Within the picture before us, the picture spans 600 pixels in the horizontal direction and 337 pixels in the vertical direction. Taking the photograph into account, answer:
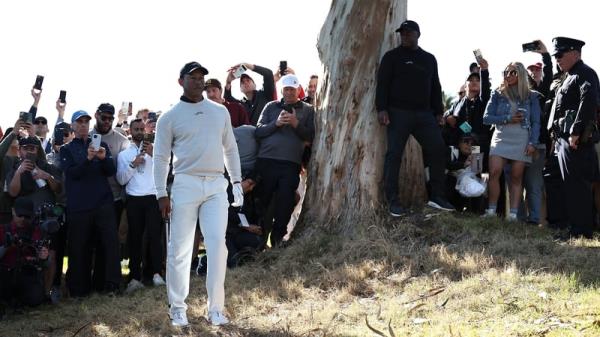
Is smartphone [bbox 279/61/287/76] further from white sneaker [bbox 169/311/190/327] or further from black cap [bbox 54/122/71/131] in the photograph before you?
white sneaker [bbox 169/311/190/327]

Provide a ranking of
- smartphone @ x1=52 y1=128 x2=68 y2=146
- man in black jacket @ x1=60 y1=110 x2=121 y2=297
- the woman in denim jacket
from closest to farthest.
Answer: man in black jacket @ x1=60 y1=110 x2=121 y2=297, the woman in denim jacket, smartphone @ x1=52 y1=128 x2=68 y2=146

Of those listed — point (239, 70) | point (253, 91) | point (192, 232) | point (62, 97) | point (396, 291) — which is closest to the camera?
point (192, 232)

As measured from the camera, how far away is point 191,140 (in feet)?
25.5

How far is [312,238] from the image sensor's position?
34.9 ft

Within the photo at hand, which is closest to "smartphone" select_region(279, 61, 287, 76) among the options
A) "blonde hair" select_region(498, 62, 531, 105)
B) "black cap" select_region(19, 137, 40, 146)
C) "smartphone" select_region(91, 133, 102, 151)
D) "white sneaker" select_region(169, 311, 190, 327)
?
"blonde hair" select_region(498, 62, 531, 105)

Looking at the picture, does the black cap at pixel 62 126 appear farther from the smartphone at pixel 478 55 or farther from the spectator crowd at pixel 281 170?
the smartphone at pixel 478 55

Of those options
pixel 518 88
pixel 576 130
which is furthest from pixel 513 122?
pixel 576 130

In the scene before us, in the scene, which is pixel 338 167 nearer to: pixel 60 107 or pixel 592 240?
pixel 592 240

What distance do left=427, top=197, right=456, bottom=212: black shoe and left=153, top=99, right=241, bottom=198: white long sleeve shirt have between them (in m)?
3.67

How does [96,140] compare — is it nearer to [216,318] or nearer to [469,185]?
[216,318]

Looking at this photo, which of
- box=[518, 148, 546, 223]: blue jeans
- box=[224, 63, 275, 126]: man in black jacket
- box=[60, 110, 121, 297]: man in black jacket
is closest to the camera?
box=[60, 110, 121, 297]: man in black jacket

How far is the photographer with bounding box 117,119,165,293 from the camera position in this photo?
10.7 m

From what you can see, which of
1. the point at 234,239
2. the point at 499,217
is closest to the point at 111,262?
the point at 234,239

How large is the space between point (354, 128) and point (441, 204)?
140cm
